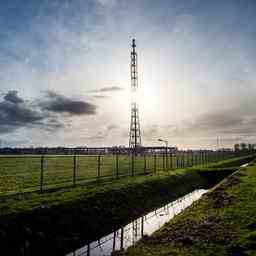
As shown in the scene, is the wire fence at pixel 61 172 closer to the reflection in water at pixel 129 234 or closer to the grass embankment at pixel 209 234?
the reflection in water at pixel 129 234

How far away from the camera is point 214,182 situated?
35.8 metres

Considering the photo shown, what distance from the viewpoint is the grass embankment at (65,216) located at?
10516mm

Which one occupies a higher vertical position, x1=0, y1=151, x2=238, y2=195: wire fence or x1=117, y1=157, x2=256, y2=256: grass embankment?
x1=0, y1=151, x2=238, y2=195: wire fence

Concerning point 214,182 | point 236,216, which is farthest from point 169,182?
point 236,216

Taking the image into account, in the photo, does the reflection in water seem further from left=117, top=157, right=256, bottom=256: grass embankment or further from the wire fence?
the wire fence

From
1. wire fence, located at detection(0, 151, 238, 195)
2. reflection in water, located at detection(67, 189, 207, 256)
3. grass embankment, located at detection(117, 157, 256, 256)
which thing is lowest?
reflection in water, located at detection(67, 189, 207, 256)

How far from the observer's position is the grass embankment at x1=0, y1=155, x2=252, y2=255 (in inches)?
414

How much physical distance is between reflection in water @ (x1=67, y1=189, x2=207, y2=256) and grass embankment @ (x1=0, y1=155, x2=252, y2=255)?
0.49 m

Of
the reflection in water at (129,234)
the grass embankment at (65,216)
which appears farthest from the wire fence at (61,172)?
the reflection in water at (129,234)

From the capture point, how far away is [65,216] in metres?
13.2

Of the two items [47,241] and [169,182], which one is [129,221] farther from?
[169,182]

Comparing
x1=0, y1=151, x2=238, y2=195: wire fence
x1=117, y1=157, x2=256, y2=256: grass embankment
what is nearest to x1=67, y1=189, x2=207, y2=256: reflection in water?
x1=117, y1=157, x2=256, y2=256: grass embankment

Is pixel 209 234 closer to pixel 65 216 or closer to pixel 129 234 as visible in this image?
pixel 129 234

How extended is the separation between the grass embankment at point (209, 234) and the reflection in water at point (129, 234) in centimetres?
119
